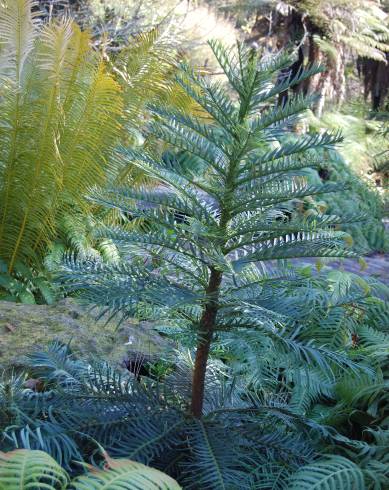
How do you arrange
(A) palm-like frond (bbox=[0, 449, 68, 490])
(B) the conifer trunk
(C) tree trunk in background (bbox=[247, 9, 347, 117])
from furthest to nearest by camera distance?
(C) tree trunk in background (bbox=[247, 9, 347, 117]), (B) the conifer trunk, (A) palm-like frond (bbox=[0, 449, 68, 490])

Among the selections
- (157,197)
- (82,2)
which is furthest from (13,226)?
(82,2)

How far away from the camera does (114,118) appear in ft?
16.7

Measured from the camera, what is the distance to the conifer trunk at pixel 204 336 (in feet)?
6.30

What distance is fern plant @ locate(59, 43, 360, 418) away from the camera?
6.07 feet

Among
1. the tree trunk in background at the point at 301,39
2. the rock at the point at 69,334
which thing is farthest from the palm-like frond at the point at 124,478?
the tree trunk in background at the point at 301,39

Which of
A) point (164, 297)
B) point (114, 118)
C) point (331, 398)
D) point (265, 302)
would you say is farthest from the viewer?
point (114, 118)

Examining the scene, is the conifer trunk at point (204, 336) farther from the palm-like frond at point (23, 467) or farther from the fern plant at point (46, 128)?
the fern plant at point (46, 128)

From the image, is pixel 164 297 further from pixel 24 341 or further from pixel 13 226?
pixel 13 226

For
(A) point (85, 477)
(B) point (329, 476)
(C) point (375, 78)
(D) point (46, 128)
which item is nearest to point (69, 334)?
(B) point (329, 476)

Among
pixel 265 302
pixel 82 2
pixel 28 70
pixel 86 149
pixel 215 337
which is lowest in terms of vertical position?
pixel 215 337

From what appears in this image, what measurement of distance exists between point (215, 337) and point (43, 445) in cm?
63

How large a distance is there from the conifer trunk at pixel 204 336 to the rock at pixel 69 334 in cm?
94

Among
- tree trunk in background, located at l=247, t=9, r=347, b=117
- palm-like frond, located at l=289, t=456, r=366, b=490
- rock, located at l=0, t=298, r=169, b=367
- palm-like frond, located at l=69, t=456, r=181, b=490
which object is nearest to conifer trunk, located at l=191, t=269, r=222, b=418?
palm-like frond, located at l=289, t=456, r=366, b=490

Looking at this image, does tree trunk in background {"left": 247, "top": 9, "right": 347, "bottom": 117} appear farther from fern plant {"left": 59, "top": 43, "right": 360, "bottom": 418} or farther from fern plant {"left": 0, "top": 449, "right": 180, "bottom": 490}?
fern plant {"left": 0, "top": 449, "right": 180, "bottom": 490}
